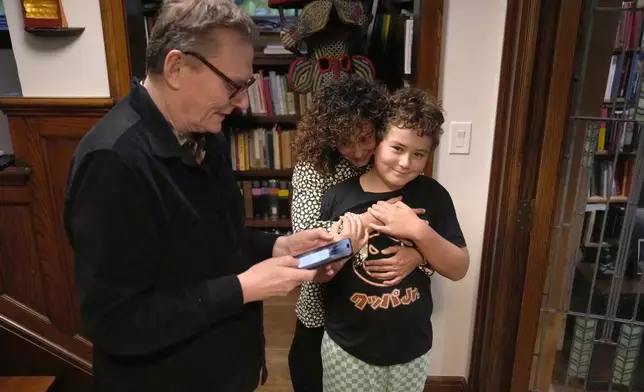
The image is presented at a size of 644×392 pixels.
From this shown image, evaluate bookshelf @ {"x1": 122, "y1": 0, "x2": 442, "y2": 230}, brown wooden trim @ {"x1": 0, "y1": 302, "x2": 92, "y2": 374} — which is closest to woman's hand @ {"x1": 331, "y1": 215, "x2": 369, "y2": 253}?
bookshelf @ {"x1": 122, "y1": 0, "x2": 442, "y2": 230}

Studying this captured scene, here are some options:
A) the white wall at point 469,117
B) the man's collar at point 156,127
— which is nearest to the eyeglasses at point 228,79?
the man's collar at point 156,127

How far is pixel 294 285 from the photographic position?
3.53 ft

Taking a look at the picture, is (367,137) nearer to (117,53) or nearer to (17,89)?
(117,53)

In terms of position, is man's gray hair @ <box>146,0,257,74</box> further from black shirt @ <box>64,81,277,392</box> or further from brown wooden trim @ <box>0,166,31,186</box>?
brown wooden trim @ <box>0,166,31,186</box>

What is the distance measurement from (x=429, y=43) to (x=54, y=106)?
1272 mm

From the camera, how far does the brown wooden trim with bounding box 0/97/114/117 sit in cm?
180

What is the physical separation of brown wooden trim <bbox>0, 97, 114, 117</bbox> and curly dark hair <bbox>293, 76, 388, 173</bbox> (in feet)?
2.67

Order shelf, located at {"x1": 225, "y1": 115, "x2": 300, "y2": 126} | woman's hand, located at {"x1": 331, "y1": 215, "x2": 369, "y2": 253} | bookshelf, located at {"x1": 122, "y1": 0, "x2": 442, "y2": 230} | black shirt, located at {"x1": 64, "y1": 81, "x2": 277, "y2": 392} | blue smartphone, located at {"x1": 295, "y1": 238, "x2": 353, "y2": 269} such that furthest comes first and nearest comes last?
shelf, located at {"x1": 225, "y1": 115, "x2": 300, "y2": 126} → bookshelf, located at {"x1": 122, "y1": 0, "x2": 442, "y2": 230} → woman's hand, located at {"x1": 331, "y1": 215, "x2": 369, "y2": 253} → blue smartphone, located at {"x1": 295, "y1": 238, "x2": 353, "y2": 269} → black shirt, located at {"x1": 64, "y1": 81, "x2": 277, "y2": 392}

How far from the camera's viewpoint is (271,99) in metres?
3.00

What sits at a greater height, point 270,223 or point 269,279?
point 269,279

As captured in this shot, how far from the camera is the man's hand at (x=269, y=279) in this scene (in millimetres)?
1033

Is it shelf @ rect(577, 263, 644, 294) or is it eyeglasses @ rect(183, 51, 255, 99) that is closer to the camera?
eyeglasses @ rect(183, 51, 255, 99)

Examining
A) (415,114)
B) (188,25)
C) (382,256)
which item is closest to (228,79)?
(188,25)

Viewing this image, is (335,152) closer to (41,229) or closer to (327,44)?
(327,44)
